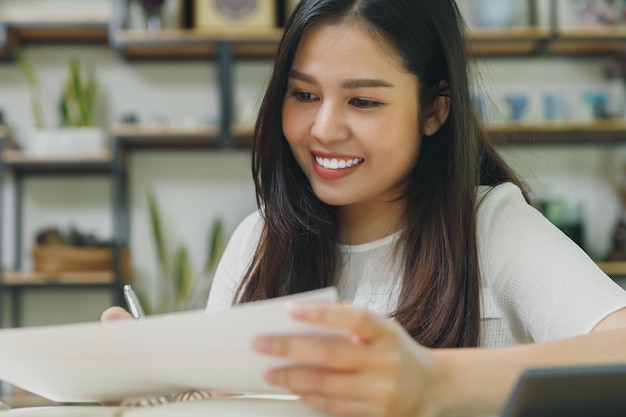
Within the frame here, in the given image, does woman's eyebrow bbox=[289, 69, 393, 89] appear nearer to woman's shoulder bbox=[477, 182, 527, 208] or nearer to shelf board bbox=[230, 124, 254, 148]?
woman's shoulder bbox=[477, 182, 527, 208]

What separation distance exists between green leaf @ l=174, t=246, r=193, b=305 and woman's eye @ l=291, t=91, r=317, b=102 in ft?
7.81

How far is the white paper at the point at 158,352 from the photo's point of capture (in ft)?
1.91

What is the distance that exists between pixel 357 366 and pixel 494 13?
3.32 metres

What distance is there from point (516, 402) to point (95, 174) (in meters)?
3.49

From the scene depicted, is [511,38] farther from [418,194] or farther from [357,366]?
[357,366]

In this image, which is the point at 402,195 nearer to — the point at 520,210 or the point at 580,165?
the point at 520,210

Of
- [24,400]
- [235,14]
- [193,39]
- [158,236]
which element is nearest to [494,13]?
[235,14]

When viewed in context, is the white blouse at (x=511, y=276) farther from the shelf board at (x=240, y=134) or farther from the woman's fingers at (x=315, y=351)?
the shelf board at (x=240, y=134)

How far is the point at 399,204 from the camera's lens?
1.40 m

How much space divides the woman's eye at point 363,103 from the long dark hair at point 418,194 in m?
0.08

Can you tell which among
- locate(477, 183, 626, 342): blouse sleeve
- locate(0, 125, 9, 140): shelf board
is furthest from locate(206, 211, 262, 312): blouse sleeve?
locate(0, 125, 9, 140): shelf board

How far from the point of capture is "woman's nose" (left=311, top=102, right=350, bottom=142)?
1256mm

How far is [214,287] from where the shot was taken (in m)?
1.50

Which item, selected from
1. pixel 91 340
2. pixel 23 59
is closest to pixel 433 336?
pixel 91 340
